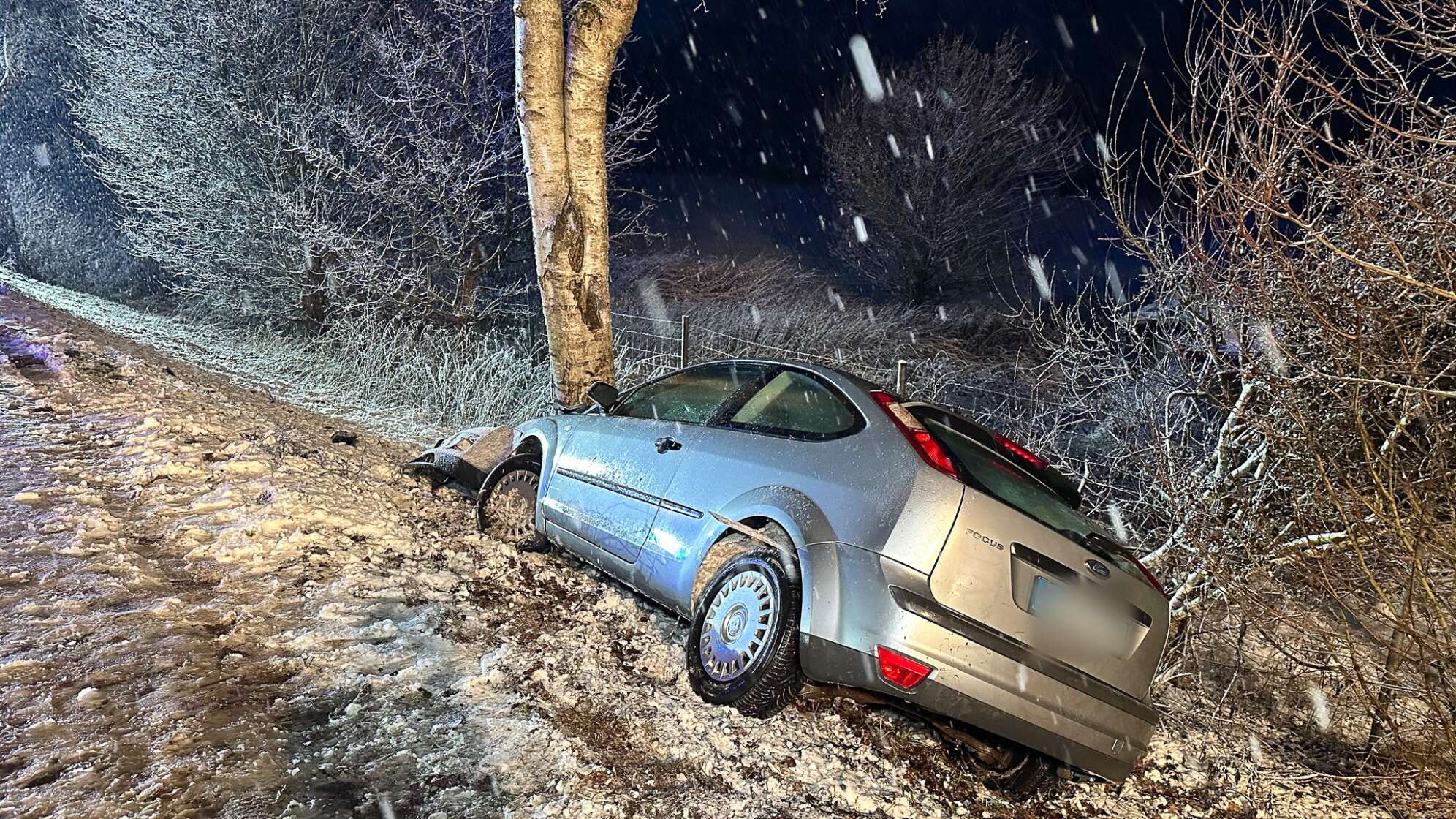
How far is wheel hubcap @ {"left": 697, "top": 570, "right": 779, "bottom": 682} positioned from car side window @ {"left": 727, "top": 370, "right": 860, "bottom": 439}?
698 mm

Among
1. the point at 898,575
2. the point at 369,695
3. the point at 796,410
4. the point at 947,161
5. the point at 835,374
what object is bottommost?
the point at 369,695

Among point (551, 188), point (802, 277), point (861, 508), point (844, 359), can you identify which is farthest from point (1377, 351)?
point (802, 277)

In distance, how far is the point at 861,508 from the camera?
10.2ft

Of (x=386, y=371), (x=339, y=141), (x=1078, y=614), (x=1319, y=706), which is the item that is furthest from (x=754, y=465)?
(x=339, y=141)

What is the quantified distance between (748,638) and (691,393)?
1.68 meters

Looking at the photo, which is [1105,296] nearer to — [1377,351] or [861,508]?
[1377,351]

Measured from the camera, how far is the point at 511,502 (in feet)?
17.5

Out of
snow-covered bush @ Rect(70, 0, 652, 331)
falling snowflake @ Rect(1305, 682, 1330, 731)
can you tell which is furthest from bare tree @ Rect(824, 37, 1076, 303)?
falling snowflake @ Rect(1305, 682, 1330, 731)

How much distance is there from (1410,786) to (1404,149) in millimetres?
2939

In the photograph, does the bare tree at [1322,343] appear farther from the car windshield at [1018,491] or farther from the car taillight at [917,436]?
the car taillight at [917,436]

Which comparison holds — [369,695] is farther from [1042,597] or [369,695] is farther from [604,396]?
[1042,597]

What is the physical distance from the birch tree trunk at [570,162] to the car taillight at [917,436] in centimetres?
393

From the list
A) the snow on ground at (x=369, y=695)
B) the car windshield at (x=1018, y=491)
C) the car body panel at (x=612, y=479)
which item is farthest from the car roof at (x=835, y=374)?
the snow on ground at (x=369, y=695)

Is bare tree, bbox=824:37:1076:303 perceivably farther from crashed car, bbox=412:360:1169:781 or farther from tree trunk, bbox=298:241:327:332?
crashed car, bbox=412:360:1169:781
